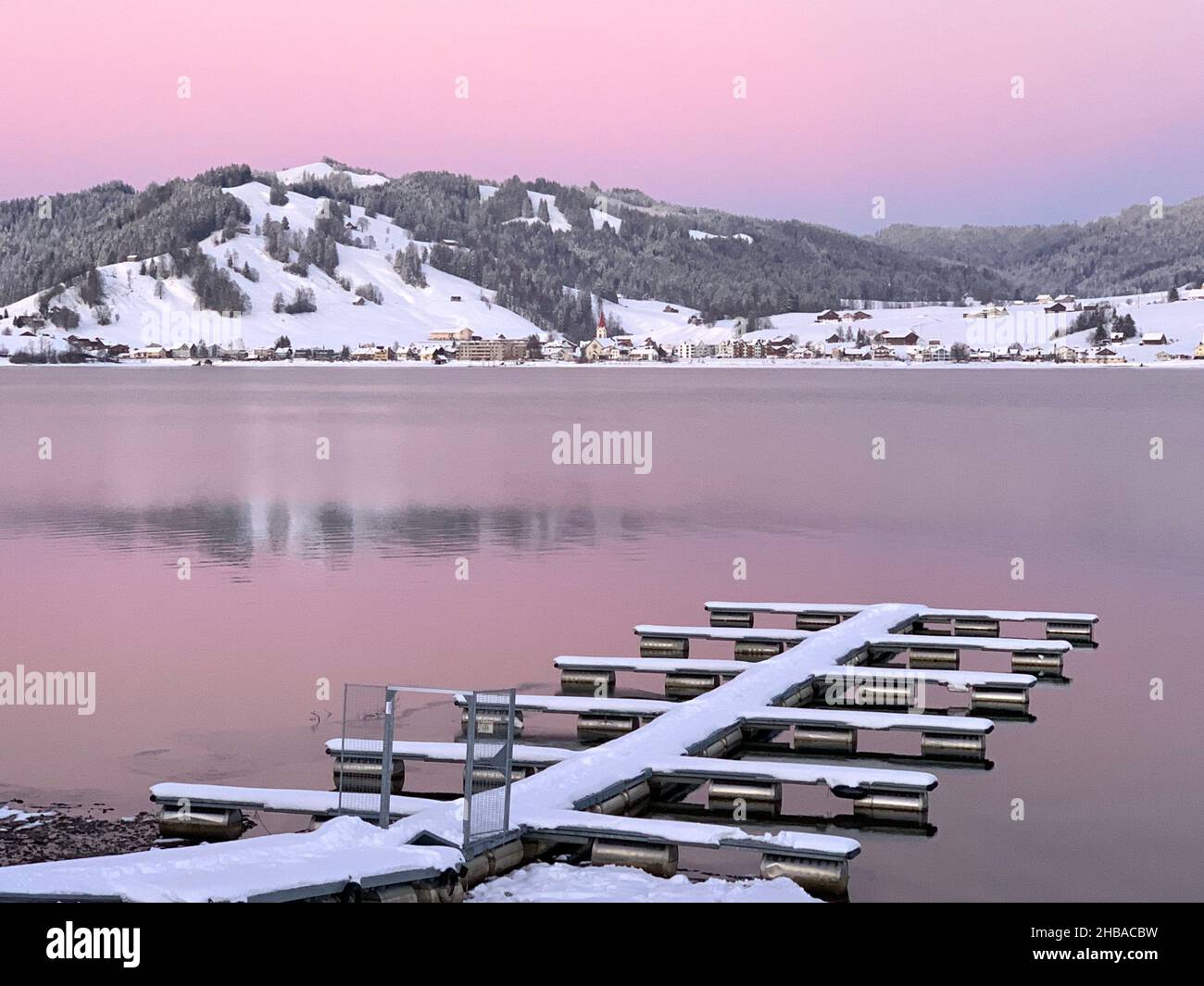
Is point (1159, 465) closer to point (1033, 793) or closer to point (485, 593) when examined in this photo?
point (485, 593)

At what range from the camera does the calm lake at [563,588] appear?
20016mm

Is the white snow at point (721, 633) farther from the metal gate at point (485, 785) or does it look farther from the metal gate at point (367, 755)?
the metal gate at point (485, 785)

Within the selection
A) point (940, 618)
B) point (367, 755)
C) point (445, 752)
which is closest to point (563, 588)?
point (940, 618)

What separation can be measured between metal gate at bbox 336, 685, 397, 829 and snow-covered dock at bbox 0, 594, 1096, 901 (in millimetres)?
166

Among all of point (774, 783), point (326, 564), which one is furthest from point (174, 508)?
point (774, 783)

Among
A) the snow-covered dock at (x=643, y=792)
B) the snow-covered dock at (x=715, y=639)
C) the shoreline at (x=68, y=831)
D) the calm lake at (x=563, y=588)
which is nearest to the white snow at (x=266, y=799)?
the snow-covered dock at (x=643, y=792)

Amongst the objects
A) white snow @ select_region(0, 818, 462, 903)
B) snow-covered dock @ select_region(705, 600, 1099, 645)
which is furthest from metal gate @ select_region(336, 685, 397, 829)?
snow-covered dock @ select_region(705, 600, 1099, 645)

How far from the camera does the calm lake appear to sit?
2002 centimetres

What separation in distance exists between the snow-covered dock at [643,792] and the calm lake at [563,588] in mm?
717

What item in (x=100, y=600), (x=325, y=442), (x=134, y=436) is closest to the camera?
(x=100, y=600)

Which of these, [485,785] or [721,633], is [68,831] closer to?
[485,785]

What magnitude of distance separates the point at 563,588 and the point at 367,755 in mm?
17107
